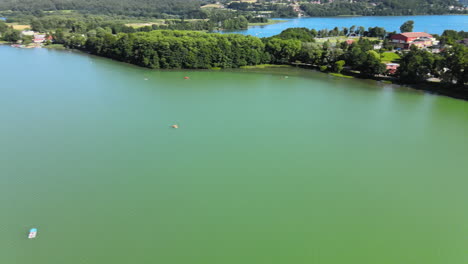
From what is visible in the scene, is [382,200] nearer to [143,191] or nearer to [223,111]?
[143,191]

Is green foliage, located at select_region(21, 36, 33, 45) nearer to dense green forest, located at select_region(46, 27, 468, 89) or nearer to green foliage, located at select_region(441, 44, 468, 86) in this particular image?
dense green forest, located at select_region(46, 27, 468, 89)

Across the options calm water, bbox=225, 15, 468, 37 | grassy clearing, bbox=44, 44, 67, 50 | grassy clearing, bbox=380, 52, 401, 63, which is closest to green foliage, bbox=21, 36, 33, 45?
grassy clearing, bbox=44, 44, 67, 50

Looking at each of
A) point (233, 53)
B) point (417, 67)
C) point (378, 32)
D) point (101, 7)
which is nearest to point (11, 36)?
point (233, 53)

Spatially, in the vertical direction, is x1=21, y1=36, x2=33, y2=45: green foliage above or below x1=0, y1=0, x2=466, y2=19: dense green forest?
below

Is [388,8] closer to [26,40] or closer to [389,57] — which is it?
[389,57]

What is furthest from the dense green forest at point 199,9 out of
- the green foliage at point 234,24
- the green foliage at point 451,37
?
the green foliage at point 451,37

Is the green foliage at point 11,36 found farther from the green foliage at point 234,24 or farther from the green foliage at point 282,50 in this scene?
the green foliage at point 282,50
